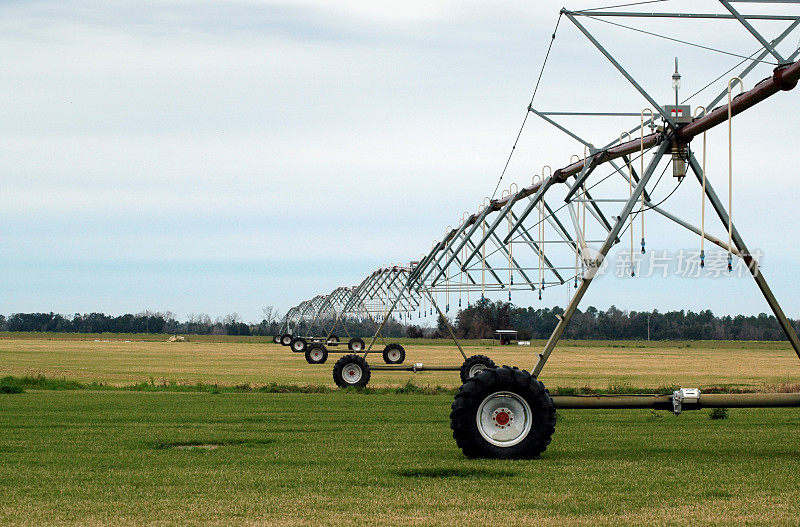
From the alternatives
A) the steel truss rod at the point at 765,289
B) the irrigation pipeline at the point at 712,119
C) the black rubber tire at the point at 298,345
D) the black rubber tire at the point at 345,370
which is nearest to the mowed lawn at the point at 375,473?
the steel truss rod at the point at 765,289

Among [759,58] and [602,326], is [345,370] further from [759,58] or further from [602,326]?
[602,326]

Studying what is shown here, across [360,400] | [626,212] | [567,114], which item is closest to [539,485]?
[626,212]

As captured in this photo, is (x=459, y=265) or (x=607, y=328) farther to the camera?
(x=607, y=328)

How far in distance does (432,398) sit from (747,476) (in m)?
14.9

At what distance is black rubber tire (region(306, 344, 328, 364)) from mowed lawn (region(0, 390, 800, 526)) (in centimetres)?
3631

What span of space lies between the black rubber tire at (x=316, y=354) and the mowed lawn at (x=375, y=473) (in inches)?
1430

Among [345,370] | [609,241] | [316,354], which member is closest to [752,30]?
[609,241]

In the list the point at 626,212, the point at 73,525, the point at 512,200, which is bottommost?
the point at 73,525

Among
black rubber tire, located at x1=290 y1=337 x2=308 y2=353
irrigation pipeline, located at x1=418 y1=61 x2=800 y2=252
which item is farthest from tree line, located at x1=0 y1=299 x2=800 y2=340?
irrigation pipeline, located at x1=418 y1=61 x2=800 y2=252

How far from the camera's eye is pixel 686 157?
13.7 meters

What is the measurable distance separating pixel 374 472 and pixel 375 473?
0.26 ft

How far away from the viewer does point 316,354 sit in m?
54.6

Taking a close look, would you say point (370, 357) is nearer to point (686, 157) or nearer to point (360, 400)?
point (360, 400)

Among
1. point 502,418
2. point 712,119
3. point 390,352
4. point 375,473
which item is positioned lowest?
point 375,473
